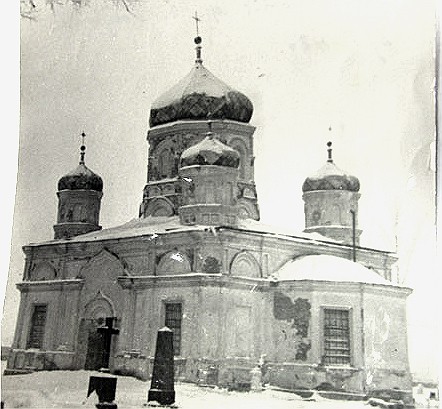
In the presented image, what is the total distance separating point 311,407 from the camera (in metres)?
3.55

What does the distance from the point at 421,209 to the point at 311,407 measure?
1330 mm

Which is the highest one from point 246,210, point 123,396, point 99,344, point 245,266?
point 246,210

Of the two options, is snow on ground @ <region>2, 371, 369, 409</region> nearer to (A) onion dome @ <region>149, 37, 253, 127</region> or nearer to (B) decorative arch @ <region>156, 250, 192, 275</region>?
(B) decorative arch @ <region>156, 250, 192, 275</region>

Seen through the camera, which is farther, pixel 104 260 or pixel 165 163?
pixel 165 163

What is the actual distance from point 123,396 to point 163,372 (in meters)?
0.25

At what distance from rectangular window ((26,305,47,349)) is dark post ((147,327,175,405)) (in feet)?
2.38

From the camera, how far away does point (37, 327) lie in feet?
12.5

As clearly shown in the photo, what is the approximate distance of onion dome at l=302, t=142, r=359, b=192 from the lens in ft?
12.7

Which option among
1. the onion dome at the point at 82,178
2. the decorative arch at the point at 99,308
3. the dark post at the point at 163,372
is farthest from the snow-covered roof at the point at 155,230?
the dark post at the point at 163,372

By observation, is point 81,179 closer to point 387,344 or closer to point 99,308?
point 99,308

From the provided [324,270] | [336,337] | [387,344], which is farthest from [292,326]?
[387,344]

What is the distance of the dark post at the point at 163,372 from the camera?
348 cm

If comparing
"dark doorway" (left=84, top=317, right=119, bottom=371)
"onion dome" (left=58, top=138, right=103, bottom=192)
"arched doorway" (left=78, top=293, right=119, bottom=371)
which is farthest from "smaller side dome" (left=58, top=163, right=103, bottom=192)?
"dark doorway" (left=84, top=317, right=119, bottom=371)

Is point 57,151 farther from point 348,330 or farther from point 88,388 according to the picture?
point 348,330
